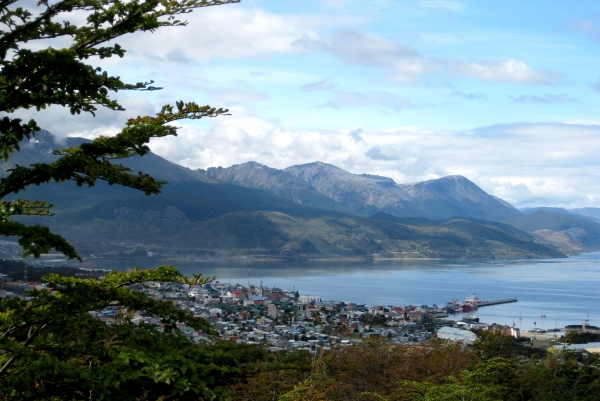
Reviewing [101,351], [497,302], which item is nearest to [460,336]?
[101,351]

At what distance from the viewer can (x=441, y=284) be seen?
8019 centimetres

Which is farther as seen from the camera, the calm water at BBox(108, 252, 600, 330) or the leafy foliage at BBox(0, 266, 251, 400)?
the calm water at BBox(108, 252, 600, 330)

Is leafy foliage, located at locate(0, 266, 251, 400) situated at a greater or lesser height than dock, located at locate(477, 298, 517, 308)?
greater

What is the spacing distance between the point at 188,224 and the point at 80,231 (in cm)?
2630

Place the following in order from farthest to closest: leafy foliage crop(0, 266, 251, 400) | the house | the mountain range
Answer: the mountain range < the house < leafy foliage crop(0, 266, 251, 400)

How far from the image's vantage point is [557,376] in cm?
1238

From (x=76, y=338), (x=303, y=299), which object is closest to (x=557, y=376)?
(x=76, y=338)

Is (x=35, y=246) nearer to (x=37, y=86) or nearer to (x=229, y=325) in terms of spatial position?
(x=37, y=86)

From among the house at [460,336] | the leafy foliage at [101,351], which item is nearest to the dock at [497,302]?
the house at [460,336]

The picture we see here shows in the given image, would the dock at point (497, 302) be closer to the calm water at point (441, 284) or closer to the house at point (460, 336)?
the calm water at point (441, 284)

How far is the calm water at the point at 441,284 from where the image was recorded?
55250 mm

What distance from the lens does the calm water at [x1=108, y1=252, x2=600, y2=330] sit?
55.2m

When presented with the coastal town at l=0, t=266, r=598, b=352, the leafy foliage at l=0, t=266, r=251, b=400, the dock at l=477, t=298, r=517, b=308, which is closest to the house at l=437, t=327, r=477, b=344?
the coastal town at l=0, t=266, r=598, b=352

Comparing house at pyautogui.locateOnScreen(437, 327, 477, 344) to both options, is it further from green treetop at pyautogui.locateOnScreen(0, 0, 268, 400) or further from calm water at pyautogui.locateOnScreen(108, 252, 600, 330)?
calm water at pyautogui.locateOnScreen(108, 252, 600, 330)
